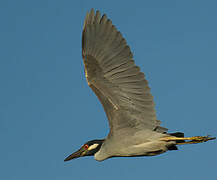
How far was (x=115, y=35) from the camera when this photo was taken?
8094 mm

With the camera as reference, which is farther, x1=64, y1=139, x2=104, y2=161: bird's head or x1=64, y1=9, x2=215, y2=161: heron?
x1=64, y1=139, x2=104, y2=161: bird's head

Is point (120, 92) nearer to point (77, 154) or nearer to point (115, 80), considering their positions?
point (115, 80)

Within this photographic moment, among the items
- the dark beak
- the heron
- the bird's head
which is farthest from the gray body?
the dark beak

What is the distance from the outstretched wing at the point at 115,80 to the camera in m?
8.17

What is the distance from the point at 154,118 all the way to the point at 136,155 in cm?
85

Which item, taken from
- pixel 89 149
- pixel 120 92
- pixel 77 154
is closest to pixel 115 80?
pixel 120 92

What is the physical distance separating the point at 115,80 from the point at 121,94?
1.03 ft

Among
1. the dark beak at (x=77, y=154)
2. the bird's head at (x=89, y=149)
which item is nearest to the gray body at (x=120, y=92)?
the bird's head at (x=89, y=149)

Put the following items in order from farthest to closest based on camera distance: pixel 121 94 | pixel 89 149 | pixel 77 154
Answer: pixel 77 154 → pixel 89 149 → pixel 121 94

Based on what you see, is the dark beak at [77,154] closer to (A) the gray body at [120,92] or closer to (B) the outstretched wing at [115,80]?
(A) the gray body at [120,92]

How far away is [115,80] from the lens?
8.27 metres

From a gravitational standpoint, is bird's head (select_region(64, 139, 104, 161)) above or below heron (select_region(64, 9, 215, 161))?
below

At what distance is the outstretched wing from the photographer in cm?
817

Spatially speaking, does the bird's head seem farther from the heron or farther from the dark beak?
the heron
